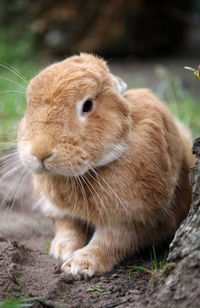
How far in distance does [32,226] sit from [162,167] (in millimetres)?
1374

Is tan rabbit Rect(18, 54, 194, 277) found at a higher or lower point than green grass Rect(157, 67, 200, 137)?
lower

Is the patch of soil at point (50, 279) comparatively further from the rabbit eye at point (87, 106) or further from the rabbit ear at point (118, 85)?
the rabbit ear at point (118, 85)

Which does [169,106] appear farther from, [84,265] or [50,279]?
[50,279]

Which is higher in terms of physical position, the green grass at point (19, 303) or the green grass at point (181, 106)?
the green grass at point (181, 106)

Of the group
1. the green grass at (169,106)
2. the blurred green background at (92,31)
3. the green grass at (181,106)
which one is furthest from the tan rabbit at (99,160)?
the blurred green background at (92,31)

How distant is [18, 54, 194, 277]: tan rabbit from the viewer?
2.73 metres

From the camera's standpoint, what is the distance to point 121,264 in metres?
3.17

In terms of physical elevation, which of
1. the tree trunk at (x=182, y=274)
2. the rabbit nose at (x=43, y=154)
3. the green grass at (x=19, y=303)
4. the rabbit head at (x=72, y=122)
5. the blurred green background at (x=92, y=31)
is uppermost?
the blurred green background at (x=92, y=31)

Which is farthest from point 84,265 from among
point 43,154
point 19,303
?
point 43,154

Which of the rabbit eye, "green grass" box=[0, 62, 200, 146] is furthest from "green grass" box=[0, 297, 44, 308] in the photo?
"green grass" box=[0, 62, 200, 146]

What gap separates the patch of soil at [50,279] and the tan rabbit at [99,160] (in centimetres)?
11

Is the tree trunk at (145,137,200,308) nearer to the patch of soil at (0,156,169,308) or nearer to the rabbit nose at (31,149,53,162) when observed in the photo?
the patch of soil at (0,156,169,308)

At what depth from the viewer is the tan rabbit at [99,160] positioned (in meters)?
2.73

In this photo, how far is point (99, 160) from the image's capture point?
114 inches
